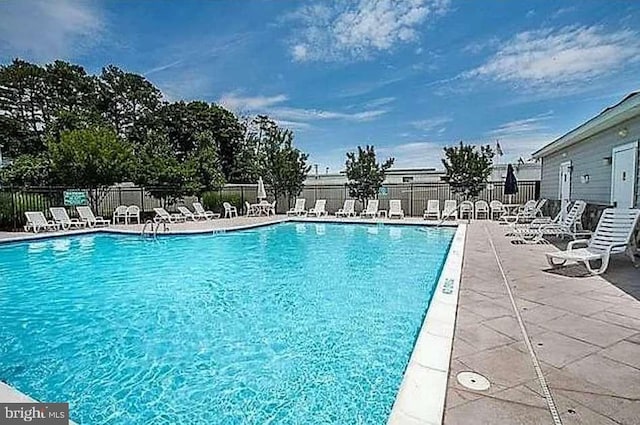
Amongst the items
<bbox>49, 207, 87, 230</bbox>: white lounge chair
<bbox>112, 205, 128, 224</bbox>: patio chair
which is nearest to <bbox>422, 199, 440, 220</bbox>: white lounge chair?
<bbox>112, 205, 128, 224</bbox>: patio chair

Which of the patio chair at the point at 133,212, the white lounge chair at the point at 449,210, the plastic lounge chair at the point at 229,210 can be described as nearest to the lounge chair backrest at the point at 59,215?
the patio chair at the point at 133,212

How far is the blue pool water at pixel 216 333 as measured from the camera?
322 centimetres

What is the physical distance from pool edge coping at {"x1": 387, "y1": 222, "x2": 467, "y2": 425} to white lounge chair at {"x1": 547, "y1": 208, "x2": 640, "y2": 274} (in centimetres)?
272

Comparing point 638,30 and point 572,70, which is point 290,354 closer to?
point 638,30

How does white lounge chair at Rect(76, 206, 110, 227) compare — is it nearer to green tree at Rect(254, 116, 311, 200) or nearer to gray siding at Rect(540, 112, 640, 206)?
green tree at Rect(254, 116, 311, 200)

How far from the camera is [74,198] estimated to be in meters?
15.2

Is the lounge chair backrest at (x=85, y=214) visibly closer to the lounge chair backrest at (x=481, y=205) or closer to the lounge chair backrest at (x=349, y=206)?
the lounge chair backrest at (x=349, y=206)

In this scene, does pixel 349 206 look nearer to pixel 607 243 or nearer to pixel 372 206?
pixel 372 206

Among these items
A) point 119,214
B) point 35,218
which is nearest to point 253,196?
point 119,214

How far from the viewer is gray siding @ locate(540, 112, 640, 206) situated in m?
7.87

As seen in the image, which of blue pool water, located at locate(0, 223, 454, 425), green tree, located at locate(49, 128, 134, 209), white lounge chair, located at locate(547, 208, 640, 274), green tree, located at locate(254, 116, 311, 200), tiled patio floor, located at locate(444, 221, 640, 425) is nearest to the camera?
tiled patio floor, located at locate(444, 221, 640, 425)

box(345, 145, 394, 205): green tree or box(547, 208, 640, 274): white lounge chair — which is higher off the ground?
box(345, 145, 394, 205): green tree

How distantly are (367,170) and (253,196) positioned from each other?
6.80 metres

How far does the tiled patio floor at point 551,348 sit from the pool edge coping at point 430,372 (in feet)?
0.24
